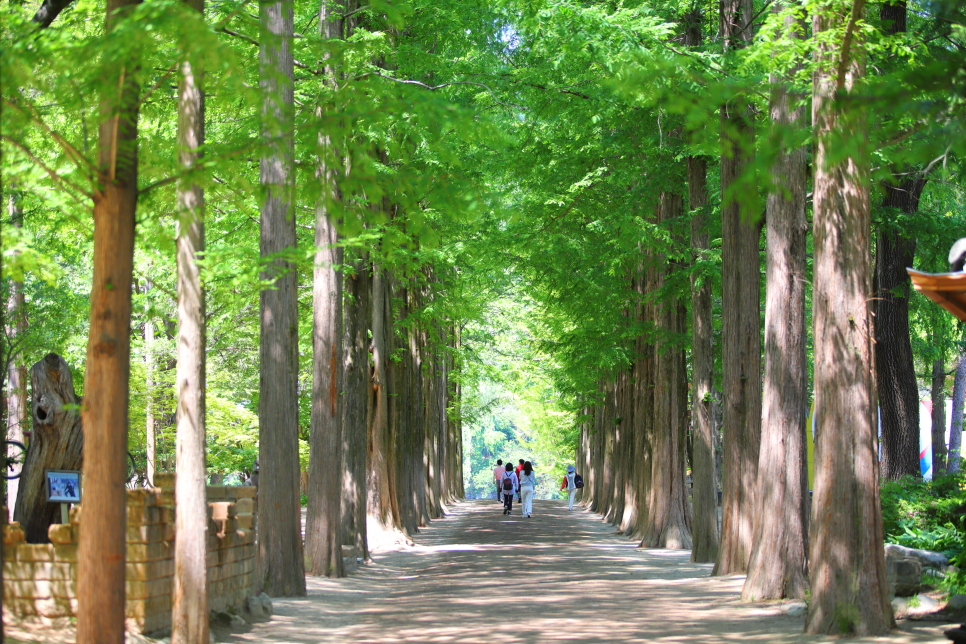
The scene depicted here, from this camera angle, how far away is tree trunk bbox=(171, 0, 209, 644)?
29.6 feet

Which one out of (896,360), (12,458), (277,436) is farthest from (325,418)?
(896,360)

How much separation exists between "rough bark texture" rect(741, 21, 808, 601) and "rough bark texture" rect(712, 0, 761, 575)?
200 cm

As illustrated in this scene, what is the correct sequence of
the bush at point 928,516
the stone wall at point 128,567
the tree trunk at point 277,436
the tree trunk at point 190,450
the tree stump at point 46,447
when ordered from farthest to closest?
1. the tree trunk at point 277,436
2. the bush at point 928,516
3. the tree stump at point 46,447
4. the stone wall at point 128,567
5. the tree trunk at point 190,450

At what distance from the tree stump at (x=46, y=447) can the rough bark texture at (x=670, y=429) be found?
559 inches

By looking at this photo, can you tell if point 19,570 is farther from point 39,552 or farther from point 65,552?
point 65,552

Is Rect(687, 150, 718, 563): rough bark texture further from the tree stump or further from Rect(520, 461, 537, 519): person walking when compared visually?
Rect(520, 461, 537, 519): person walking

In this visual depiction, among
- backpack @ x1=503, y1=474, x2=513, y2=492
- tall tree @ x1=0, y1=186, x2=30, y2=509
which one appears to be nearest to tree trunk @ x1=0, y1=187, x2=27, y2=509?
tall tree @ x1=0, y1=186, x2=30, y2=509

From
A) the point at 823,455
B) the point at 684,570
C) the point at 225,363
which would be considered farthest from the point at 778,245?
the point at 225,363

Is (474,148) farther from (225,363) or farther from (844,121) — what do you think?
(844,121)

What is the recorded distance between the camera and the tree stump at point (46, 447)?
34.0 ft

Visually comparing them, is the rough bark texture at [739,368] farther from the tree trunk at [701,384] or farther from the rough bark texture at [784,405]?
the tree trunk at [701,384]

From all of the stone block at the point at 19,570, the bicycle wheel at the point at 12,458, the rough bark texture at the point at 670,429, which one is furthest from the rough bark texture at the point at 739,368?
the stone block at the point at 19,570

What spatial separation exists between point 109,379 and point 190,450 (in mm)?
2641

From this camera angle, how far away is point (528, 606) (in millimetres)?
12992
